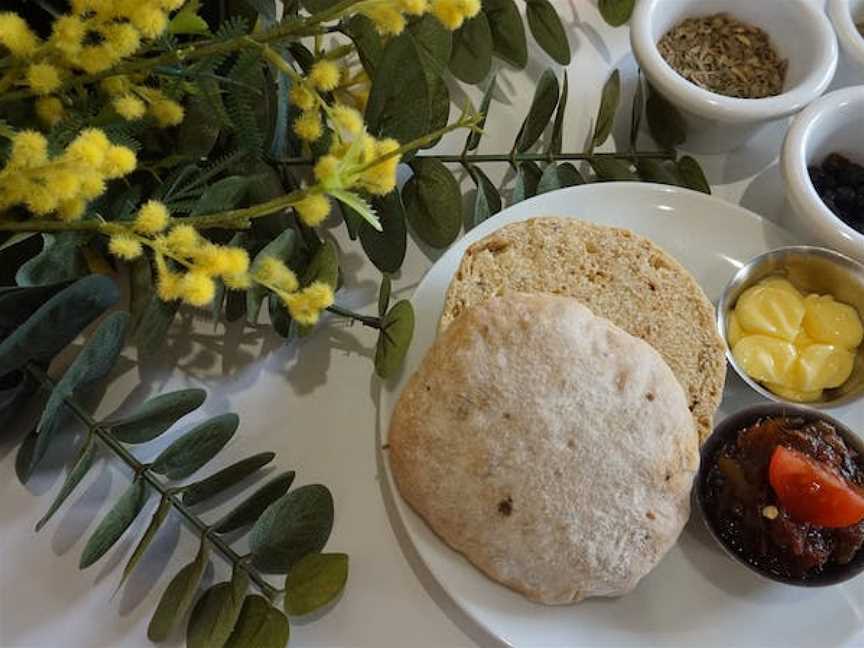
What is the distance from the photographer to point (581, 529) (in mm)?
846

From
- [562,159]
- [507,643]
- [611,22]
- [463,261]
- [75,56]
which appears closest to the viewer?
[75,56]

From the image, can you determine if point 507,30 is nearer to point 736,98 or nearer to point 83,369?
point 736,98

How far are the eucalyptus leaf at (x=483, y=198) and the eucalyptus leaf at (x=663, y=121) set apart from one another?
23 centimetres

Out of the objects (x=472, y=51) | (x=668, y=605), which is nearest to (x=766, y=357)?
(x=668, y=605)

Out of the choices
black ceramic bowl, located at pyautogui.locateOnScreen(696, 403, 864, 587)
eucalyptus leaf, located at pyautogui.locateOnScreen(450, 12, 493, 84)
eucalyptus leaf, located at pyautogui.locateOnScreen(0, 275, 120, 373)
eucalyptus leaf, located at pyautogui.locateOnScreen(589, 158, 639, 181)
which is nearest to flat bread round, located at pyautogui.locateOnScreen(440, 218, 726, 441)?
black ceramic bowl, located at pyautogui.locateOnScreen(696, 403, 864, 587)

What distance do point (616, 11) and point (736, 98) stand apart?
225mm

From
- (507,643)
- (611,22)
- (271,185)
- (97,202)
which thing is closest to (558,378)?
(507,643)

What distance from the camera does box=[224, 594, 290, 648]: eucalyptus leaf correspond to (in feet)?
2.77

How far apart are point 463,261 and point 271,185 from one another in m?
0.22

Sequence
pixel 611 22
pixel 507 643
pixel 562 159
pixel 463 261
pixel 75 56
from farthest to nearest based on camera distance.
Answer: pixel 611 22, pixel 562 159, pixel 463 261, pixel 507 643, pixel 75 56

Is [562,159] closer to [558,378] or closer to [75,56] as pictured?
[558,378]

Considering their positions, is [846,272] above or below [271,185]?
below

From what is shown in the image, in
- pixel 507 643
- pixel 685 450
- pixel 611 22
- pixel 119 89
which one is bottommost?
pixel 507 643

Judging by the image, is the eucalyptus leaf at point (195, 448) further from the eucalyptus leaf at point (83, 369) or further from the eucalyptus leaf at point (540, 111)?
the eucalyptus leaf at point (540, 111)
